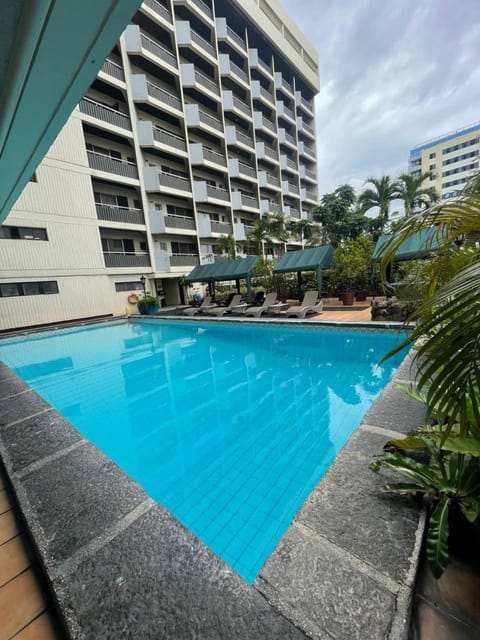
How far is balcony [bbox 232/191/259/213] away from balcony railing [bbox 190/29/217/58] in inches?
409

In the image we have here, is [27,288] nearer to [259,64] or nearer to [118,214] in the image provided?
[118,214]

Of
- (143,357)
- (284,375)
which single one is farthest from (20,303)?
(284,375)

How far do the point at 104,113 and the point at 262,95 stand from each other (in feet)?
58.4

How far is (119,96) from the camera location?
1752cm

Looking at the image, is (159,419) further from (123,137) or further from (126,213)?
(123,137)

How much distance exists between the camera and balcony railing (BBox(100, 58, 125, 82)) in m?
15.9

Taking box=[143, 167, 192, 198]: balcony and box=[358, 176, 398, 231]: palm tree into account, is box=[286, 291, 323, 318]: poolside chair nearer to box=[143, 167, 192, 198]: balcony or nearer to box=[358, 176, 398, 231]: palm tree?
box=[358, 176, 398, 231]: palm tree

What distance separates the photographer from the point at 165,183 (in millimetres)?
18859

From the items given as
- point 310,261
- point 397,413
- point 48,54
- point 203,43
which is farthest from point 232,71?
point 397,413

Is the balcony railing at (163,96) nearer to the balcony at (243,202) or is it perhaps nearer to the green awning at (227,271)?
the balcony at (243,202)

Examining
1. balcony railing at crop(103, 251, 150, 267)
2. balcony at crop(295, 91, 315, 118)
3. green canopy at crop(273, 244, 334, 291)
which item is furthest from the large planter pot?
balcony at crop(295, 91, 315, 118)

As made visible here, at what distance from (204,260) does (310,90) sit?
30.4 meters

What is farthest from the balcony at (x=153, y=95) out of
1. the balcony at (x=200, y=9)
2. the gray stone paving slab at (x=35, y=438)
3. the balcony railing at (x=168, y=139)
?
the gray stone paving slab at (x=35, y=438)

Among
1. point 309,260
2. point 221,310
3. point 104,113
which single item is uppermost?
point 104,113
